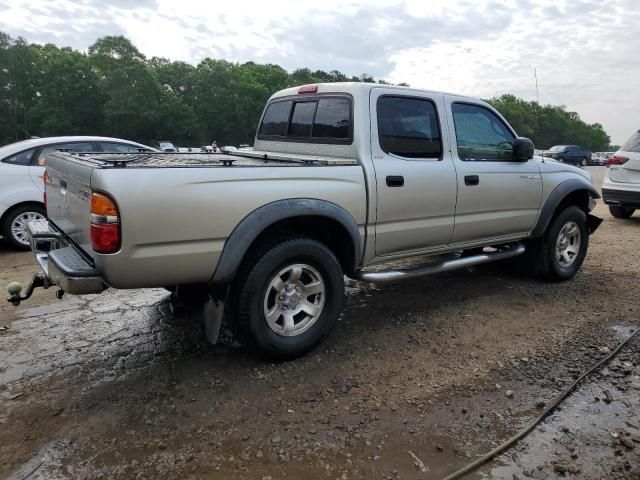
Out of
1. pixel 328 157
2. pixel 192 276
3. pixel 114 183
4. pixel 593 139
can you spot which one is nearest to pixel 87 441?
pixel 192 276

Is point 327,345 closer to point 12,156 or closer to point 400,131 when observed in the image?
point 400,131

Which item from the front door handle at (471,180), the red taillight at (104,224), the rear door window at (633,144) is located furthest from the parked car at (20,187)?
the rear door window at (633,144)

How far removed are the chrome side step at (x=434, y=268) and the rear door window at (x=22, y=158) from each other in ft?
17.2

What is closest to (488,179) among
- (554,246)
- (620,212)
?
(554,246)

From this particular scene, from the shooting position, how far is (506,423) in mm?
2916

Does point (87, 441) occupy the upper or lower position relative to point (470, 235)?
lower

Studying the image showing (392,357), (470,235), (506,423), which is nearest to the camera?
(506,423)

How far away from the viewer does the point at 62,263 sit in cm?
299

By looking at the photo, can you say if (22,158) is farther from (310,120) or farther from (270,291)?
(270,291)

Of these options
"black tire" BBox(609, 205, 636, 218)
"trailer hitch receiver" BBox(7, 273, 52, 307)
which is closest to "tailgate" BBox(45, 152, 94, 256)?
"trailer hitch receiver" BBox(7, 273, 52, 307)

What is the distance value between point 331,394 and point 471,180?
2.38 m

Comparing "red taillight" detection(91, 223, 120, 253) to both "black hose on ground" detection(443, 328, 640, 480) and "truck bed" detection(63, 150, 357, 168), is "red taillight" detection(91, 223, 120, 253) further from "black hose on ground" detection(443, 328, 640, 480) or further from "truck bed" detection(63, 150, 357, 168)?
"black hose on ground" detection(443, 328, 640, 480)

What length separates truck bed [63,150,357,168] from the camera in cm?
299

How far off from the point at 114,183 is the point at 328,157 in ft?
6.09
